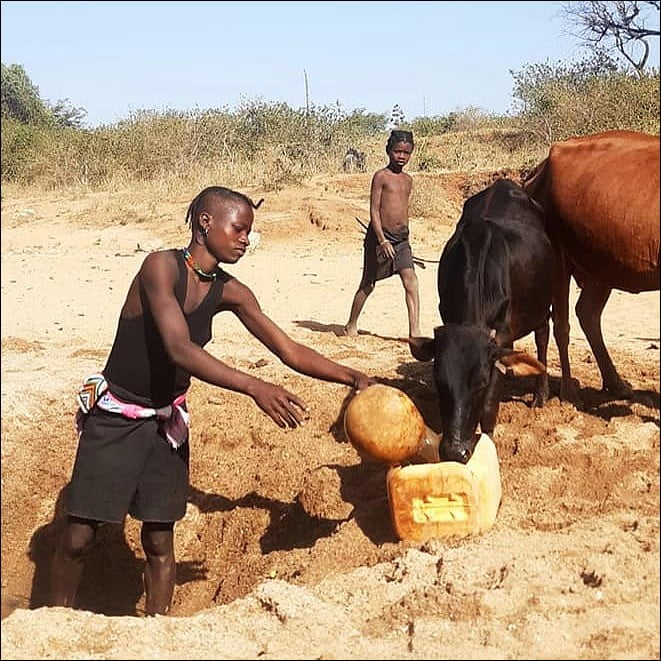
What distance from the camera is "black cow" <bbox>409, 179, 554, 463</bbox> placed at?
4918 millimetres

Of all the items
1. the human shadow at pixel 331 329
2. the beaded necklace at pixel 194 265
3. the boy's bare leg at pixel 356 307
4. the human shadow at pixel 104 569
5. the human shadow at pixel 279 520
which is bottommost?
the human shadow at pixel 104 569

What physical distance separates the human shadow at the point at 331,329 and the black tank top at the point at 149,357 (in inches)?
176

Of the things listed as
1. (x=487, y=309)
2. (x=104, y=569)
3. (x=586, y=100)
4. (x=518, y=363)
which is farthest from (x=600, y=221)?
(x=586, y=100)

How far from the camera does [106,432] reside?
4.34m

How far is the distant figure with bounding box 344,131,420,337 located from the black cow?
209 centimetres

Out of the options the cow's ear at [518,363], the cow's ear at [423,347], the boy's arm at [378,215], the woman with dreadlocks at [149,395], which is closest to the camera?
the woman with dreadlocks at [149,395]

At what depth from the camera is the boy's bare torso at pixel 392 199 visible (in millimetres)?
8922

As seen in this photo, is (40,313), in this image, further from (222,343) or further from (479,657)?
(479,657)

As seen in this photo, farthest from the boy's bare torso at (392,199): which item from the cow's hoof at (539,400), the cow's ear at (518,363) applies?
the cow's ear at (518,363)

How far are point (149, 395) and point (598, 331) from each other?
3421mm

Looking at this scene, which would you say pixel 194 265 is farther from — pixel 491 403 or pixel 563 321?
pixel 563 321

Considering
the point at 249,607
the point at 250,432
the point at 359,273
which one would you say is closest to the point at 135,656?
the point at 249,607

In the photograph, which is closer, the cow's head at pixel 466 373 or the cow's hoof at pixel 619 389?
the cow's head at pixel 466 373

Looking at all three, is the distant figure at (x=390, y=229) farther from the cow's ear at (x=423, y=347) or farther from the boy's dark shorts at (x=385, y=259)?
the cow's ear at (x=423, y=347)
